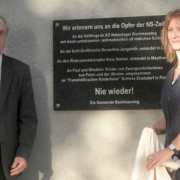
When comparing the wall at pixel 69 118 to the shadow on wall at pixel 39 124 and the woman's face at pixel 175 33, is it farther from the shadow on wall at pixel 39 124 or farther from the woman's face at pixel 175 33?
the woman's face at pixel 175 33

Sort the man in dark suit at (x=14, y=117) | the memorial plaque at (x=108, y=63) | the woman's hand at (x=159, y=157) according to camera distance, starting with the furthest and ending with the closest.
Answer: the memorial plaque at (x=108, y=63) → the man in dark suit at (x=14, y=117) → the woman's hand at (x=159, y=157)

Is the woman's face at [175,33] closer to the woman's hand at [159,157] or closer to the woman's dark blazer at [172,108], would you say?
the woman's dark blazer at [172,108]

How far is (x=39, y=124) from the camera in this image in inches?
152

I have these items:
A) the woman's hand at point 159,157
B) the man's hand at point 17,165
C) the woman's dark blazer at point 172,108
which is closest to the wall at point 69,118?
the man's hand at point 17,165

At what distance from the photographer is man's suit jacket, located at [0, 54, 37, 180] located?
3229mm

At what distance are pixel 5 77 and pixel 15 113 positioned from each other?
296 mm

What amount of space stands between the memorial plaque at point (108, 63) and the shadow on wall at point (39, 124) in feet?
0.49

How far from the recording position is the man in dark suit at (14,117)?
3229mm

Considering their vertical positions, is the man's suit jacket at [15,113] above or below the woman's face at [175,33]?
below

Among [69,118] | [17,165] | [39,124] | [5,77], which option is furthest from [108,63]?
[17,165]

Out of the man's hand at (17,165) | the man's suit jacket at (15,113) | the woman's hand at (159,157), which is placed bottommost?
the man's hand at (17,165)

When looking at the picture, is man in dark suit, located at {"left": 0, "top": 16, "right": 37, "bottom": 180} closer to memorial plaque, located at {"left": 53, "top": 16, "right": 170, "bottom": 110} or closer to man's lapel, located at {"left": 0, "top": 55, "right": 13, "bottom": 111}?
man's lapel, located at {"left": 0, "top": 55, "right": 13, "bottom": 111}

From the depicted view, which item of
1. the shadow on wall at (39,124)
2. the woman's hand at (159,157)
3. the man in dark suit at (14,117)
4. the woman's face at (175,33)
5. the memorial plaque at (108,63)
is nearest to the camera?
the woman's hand at (159,157)

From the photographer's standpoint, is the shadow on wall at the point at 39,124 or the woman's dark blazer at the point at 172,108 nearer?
the woman's dark blazer at the point at 172,108
